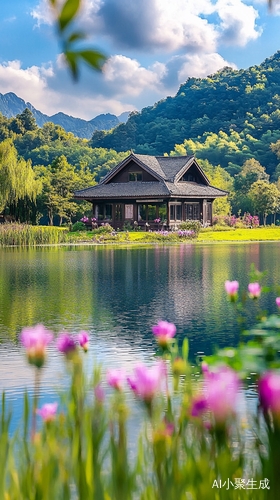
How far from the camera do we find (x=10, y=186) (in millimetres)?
42188

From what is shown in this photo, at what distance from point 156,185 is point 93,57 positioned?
48737 mm

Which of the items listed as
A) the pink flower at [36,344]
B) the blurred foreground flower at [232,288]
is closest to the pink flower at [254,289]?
the blurred foreground flower at [232,288]

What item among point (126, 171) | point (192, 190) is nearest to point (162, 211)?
point (192, 190)

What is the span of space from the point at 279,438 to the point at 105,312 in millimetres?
10889

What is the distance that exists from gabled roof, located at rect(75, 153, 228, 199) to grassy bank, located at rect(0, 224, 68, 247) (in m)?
9.54

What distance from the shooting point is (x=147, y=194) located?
48.0m

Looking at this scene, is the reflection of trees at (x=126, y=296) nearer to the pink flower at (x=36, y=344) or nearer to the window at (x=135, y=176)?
the pink flower at (x=36, y=344)

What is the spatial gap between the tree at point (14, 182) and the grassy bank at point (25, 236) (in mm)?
2902

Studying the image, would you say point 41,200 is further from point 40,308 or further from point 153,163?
point 40,308

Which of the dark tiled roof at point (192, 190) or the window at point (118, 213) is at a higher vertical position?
the dark tiled roof at point (192, 190)

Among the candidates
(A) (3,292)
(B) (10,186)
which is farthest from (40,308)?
(B) (10,186)

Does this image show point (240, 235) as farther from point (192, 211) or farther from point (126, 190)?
point (126, 190)

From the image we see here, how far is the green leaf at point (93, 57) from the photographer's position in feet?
4.23

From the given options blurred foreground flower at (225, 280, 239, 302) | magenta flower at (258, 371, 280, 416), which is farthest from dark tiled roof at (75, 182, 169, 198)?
magenta flower at (258, 371, 280, 416)
